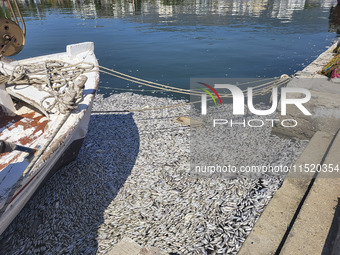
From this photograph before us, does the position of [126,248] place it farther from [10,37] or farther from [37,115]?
[10,37]

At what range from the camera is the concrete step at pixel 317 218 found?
3811 millimetres

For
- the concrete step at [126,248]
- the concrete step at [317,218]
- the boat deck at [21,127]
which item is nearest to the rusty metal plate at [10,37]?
the boat deck at [21,127]

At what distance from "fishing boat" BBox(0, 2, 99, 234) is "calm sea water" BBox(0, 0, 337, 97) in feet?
21.5

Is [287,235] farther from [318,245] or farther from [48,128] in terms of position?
[48,128]

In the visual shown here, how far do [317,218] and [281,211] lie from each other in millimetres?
669

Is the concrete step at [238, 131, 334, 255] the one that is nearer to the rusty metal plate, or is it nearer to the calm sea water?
the rusty metal plate

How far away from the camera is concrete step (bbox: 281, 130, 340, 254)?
150 inches

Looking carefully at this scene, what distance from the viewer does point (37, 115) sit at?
661 centimetres

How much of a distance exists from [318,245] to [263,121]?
5.80 meters

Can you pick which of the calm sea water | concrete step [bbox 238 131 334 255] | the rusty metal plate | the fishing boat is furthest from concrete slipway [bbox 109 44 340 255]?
the calm sea water

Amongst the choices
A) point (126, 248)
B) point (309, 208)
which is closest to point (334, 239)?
point (309, 208)

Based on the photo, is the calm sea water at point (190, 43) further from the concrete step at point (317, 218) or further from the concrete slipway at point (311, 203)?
the concrete step at point (317, 218)

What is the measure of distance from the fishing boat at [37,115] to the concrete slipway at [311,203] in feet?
12.9

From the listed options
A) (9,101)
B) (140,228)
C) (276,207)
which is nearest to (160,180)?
(140,228)
